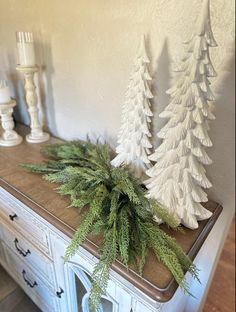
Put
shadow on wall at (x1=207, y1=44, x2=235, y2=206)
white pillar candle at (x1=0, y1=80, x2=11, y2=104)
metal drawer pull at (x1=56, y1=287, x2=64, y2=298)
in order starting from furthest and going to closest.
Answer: white pillar candle at (x1=0, y1=80, x2=11, y2=104) < metal drawer pull at (x1=56, y1=287, x2=64, y2=298) < shadow on wall at (x1=207, y1=44, x2=235, y2=206)

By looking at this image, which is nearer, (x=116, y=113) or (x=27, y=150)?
(x=116, y=113)

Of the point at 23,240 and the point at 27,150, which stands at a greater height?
the point at 27,150

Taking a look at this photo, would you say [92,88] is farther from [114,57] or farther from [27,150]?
[27,150]

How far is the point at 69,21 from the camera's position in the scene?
95 cm

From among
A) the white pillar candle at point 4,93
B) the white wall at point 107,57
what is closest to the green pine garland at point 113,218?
the white wall at point 107,57

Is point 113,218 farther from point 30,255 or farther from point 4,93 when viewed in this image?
point 4,93

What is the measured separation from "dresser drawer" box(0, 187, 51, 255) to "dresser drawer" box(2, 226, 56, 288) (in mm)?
45

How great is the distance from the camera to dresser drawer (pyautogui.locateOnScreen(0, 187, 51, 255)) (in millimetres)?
822

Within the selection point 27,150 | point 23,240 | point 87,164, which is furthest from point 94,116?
point 23,240

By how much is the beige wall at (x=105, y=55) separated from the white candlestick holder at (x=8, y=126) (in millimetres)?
185

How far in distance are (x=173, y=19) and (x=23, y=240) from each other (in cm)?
99

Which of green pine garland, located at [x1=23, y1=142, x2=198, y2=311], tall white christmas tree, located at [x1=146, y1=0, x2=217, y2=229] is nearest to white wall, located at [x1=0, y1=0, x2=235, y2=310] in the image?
tall white christmas tree, located at [x1=146, y1=0, x2=217, y2=229]

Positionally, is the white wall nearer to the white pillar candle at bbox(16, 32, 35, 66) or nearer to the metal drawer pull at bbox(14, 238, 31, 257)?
the white pillar candle at bbox(16, 32, 35, 66)

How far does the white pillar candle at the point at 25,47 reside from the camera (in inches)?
39.8
